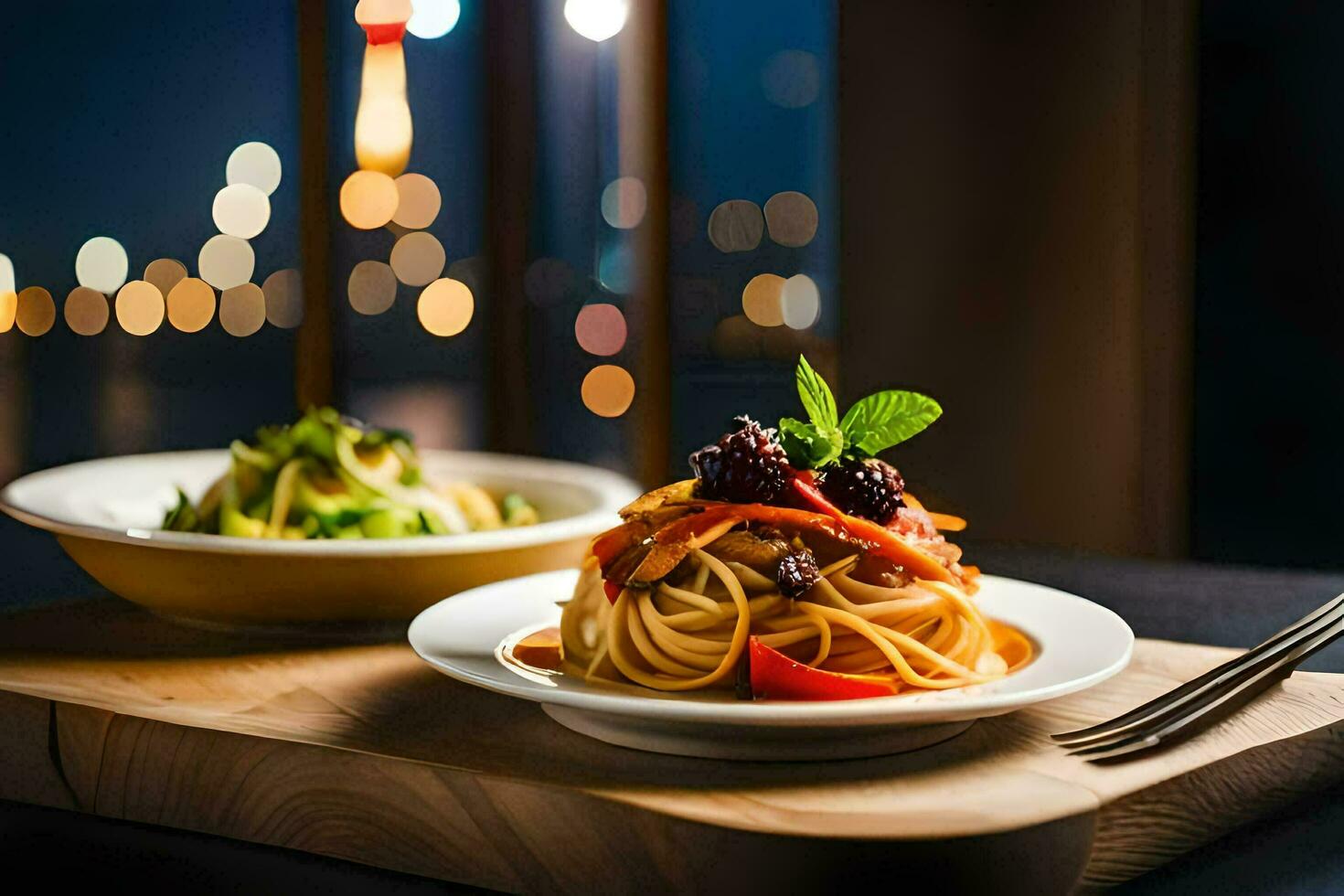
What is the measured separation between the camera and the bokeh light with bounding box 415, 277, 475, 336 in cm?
703

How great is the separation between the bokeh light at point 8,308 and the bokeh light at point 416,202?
8.14 feet

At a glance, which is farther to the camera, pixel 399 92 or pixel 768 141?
pixel 768 141

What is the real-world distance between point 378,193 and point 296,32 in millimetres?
1418

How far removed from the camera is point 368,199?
261 inches

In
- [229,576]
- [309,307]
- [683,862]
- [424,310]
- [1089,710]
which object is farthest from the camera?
[424,310]

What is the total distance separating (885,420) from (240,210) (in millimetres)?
5291

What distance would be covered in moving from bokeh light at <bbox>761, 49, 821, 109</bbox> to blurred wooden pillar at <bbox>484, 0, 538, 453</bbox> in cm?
162

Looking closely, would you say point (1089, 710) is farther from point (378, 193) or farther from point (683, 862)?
point (378, 193)

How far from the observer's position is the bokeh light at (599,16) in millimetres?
5809

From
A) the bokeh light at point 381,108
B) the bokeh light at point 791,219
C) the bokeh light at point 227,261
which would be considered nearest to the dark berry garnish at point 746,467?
the bokeh light at point 381,108

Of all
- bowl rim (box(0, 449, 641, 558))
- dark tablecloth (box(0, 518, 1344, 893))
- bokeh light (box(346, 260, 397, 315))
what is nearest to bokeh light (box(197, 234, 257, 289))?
bokeh light (box(346, 260, 397, 315))

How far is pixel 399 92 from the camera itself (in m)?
2.76

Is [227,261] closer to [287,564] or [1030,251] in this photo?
[1030,251]

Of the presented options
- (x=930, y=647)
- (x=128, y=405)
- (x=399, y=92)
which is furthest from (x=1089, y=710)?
(x=128, y=405)
